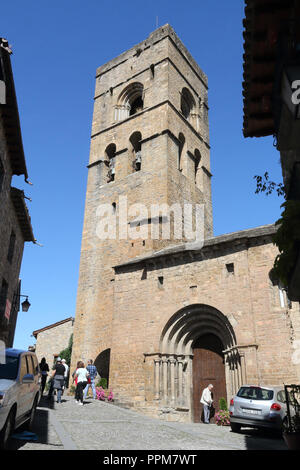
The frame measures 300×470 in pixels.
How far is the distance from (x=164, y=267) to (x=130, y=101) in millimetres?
13230

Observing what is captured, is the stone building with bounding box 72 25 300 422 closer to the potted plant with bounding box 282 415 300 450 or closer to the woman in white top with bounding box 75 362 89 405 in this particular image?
the woman in white top with bounding box 75 362 89 405

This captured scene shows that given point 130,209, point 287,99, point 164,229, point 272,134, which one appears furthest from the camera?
point 130,209

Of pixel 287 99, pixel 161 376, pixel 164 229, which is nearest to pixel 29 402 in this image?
pixel 287 99

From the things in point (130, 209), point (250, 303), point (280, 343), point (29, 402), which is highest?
point (130, 209)

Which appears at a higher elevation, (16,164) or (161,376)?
(16,164)

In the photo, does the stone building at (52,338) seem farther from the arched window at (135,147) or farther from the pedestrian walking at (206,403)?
the pedestrian walking at (206,403)

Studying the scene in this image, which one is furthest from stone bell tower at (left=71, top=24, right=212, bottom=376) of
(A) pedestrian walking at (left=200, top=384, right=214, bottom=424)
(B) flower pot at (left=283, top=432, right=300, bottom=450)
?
(B) flower pot at (left=283, top=432, right=300, bottom=450)

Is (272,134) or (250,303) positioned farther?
(250,303)

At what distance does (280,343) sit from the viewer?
11.4 m

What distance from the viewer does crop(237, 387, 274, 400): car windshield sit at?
915 centimetres

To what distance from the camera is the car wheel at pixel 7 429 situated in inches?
196

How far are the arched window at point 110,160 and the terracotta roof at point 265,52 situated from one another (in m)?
15.6
